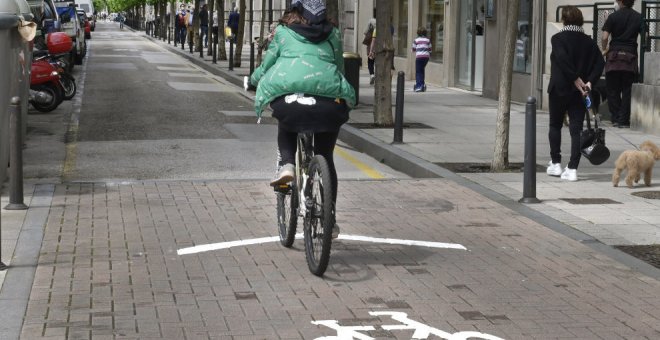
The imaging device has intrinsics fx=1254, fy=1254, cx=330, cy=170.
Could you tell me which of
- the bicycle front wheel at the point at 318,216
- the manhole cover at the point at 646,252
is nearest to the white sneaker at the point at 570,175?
the manhole cover at the point at 646,252

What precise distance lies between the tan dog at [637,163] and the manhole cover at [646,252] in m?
3.12

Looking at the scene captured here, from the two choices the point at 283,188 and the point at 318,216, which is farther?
the point at 283,188

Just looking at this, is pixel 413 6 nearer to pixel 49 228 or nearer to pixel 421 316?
pixel 49 228

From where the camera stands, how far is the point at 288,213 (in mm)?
8797

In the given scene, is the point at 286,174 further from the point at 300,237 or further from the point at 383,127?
the point at 383,127

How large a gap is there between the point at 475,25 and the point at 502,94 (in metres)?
14.6

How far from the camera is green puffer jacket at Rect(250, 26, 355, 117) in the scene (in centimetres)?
812

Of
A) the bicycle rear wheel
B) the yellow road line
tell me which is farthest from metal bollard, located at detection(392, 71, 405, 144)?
the bicycle rear wheel

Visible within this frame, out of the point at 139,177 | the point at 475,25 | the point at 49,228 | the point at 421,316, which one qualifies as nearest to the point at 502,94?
the point at 139,177

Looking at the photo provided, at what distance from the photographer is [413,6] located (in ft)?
112

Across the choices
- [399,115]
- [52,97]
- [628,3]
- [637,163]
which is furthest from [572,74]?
[52,97]

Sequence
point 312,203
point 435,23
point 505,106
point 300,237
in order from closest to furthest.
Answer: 1. point 312,203
2. point 300,237
3. point 505,106
4. point 435,23

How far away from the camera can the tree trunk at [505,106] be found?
531 inches

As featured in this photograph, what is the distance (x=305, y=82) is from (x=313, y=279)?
127cm
